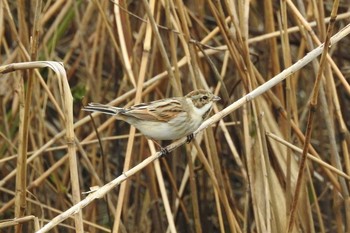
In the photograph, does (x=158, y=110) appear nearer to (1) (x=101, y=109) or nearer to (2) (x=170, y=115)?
(2) (x=170, y=115)

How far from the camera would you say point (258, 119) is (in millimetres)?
3264

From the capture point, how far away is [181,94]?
3.39 meters

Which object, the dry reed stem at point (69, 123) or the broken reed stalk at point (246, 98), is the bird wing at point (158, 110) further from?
the dry reed stem at point (69, 123)

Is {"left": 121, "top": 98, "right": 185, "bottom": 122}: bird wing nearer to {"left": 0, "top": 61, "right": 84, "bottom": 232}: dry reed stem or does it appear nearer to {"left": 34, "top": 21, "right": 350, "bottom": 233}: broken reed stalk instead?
{"left": 34, "top": 21, "right": 350, "bottom": 233}: broken reed stalk

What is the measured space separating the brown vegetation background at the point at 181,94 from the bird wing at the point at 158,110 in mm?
112

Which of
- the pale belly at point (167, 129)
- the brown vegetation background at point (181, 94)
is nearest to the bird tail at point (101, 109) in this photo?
the brown vegetation background at point (181, 94)

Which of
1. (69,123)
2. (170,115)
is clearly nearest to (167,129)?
(170,115)

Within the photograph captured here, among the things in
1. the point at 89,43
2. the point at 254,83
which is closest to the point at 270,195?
the point at 254,83

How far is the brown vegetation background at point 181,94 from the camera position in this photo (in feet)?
10.9

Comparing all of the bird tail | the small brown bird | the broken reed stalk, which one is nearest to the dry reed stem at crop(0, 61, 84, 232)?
the broken reed stalk

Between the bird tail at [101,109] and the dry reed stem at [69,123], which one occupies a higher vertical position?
the dry reed stem at [69,123]

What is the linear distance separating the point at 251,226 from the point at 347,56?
1.32 meters

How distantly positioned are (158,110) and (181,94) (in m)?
0.17

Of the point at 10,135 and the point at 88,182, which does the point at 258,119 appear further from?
the point at 88,182
